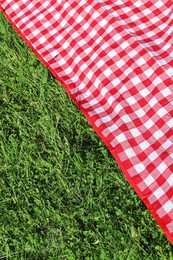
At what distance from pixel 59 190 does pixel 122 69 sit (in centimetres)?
72

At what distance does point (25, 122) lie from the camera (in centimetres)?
242

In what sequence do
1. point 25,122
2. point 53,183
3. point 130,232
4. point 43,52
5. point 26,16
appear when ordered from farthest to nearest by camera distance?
1. point 26,16
2. point 43,52
3. point 25,122
4. point 53,183
5. point 130,232

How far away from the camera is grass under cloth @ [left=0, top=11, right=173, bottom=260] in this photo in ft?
6.61

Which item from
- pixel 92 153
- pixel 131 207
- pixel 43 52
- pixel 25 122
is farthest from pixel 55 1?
pixel 131 207

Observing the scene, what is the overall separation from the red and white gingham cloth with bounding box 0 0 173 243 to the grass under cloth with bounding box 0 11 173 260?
9 cm

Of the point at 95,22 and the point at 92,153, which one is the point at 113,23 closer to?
the point at 95,22

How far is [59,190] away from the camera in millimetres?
2193

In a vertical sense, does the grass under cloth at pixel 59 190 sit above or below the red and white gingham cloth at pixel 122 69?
below

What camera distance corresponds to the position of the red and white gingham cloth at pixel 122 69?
81.4 inches

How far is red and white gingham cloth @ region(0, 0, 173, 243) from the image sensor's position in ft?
6.79

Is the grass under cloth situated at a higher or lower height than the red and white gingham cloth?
lower

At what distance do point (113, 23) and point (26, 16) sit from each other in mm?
592

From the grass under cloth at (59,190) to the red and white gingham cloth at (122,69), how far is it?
0.09m

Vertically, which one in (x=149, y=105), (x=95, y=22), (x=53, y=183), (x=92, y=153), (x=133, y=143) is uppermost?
(x=95, y=22)
